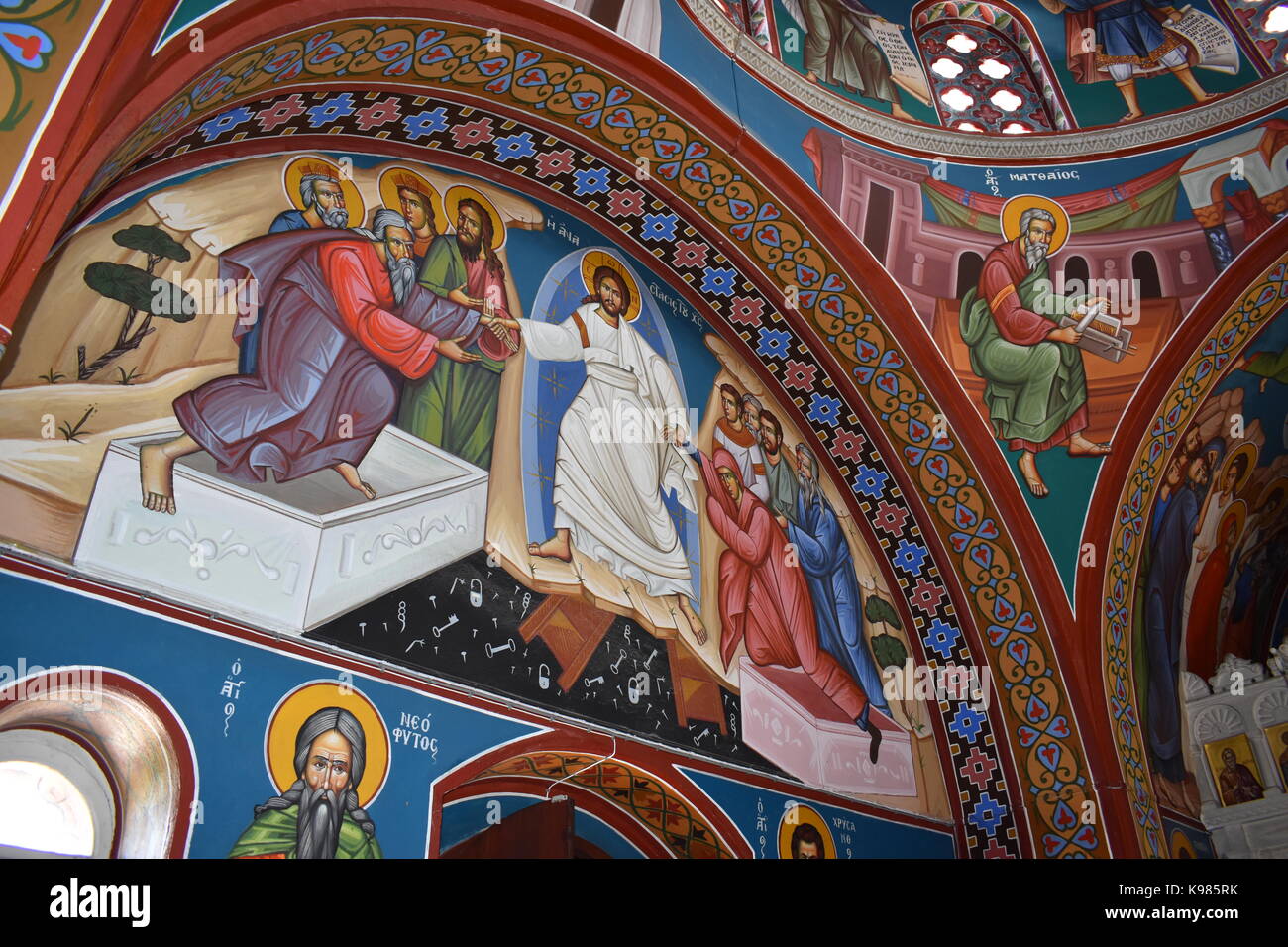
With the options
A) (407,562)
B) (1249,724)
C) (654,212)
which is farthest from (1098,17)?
(407,562)

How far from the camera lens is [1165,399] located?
9648mm

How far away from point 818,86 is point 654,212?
150 cm

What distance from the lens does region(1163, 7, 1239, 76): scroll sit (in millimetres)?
9555

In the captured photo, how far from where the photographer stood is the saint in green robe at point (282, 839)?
18.8 ft

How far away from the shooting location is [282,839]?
19.2 ft

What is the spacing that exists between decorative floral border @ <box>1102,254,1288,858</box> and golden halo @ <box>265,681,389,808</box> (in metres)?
5.71

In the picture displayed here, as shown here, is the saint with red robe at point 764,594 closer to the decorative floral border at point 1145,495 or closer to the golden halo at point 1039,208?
the decorative floral border at point 1145,495

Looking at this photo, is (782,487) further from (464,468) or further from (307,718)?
(307,718)

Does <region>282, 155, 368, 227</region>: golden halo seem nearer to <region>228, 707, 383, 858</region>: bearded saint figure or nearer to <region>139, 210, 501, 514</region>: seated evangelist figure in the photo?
<region>139, 210, 501, 514</region>: seated evangelist figure

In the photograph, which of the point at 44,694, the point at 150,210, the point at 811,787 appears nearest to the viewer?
the point at 44,694

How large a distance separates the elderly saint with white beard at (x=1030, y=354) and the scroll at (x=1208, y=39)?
169 centimetres

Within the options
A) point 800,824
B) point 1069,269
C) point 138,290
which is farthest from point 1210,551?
point 138,290

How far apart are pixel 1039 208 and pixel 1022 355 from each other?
3.73 ft
